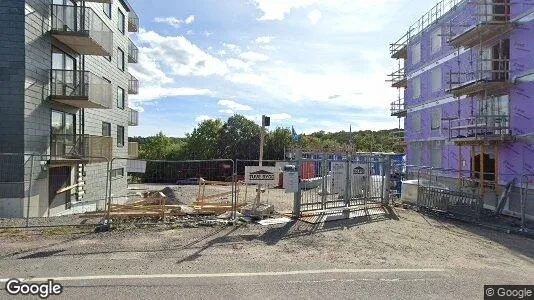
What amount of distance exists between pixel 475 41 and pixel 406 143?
1288 centimetres

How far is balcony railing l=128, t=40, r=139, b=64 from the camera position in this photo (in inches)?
1391

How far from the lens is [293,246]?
29.7 feet

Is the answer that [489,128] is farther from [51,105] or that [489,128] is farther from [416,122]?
[51,105]

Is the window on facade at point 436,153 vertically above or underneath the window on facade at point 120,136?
underneath

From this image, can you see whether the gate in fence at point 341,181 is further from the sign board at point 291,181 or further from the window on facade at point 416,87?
the window on facade at point 416,87

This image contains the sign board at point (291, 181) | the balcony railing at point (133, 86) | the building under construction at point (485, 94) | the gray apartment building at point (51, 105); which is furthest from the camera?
the balcony railing at point (133, 86)

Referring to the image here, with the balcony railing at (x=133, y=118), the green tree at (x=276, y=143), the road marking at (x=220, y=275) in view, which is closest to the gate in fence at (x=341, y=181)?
the road marking at (x=220, y=275)

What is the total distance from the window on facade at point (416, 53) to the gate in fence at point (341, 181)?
1918cm

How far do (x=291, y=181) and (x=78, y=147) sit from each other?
1321 centimetres

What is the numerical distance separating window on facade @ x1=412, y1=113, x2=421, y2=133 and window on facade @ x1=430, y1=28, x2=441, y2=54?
5015mm

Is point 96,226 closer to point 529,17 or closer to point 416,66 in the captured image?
point 529,17

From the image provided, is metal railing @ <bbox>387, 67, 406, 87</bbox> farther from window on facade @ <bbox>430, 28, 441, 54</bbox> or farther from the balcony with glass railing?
the balcony with glass railing

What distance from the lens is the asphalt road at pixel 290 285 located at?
589 cm

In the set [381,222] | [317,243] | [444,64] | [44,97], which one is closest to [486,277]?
[317,243]
